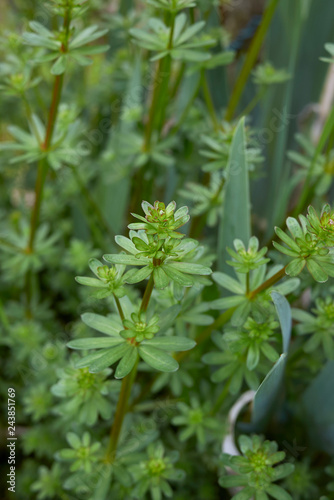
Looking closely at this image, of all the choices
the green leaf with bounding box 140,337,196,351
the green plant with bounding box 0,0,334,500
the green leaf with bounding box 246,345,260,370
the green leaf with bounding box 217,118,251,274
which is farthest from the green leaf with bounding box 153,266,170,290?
the green leaf with bounding box 217,118,251,274

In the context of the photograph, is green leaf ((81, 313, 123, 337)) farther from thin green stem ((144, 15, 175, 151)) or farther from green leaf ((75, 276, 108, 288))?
thin green stem ((144, 15, 175, 151))

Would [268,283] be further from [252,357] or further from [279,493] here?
[279,493]

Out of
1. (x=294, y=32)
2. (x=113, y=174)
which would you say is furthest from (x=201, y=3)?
(x=113, y=174)

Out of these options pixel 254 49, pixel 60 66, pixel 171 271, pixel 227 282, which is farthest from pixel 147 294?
pixel 254 49

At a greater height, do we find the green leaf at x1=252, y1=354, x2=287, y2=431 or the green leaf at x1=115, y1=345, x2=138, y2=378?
the green leaf at x1=115, y1=345, x2=138, y2=378

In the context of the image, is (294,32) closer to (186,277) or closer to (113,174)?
(113,174)

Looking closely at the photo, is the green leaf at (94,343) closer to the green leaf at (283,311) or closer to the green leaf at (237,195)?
the green leaf at (283,311)
